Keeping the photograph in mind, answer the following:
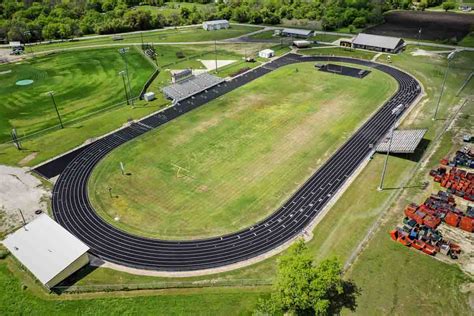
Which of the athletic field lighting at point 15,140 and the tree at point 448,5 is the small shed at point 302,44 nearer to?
the athletic field lighting at point 15,140

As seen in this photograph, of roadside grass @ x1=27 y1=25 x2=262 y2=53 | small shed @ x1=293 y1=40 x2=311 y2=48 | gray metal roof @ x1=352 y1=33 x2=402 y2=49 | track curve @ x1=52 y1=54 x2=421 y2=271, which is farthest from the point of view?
roadside grass @ x1=27 y1=25 x2=262 y2=53

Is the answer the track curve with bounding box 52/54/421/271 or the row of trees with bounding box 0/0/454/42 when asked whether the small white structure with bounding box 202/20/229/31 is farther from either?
the track curve with bounding box 52/54/421/271

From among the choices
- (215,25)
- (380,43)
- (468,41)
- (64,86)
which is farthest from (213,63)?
(468,41)

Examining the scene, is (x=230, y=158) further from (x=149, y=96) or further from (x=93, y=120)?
(x=93, y=120)

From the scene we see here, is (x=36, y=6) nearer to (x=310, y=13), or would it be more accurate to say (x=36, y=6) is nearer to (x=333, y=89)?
(x=310, y=13)

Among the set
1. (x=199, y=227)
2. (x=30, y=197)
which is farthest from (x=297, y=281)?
(x=30, y=197)

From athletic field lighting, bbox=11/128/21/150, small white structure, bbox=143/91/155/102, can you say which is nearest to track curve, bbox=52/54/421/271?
athletic field lighting, bbox=11/128/21/150

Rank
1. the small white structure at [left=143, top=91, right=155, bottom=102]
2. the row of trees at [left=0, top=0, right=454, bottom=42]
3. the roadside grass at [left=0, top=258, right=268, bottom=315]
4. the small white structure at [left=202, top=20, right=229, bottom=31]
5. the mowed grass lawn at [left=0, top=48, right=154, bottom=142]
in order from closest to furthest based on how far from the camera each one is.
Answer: the roadside grass at [left=0, top=258, right=268, bottom=315], the mowed grass lawn at [left=0, top=48, right=154, bottom=142], the small white structure at [left=143, top=91, right=155, bottom=102], the row of trees at [left=0, top=0, right=454, bottom=42], the small white structure at [left=202, top=20, right=229, bottom=31]
